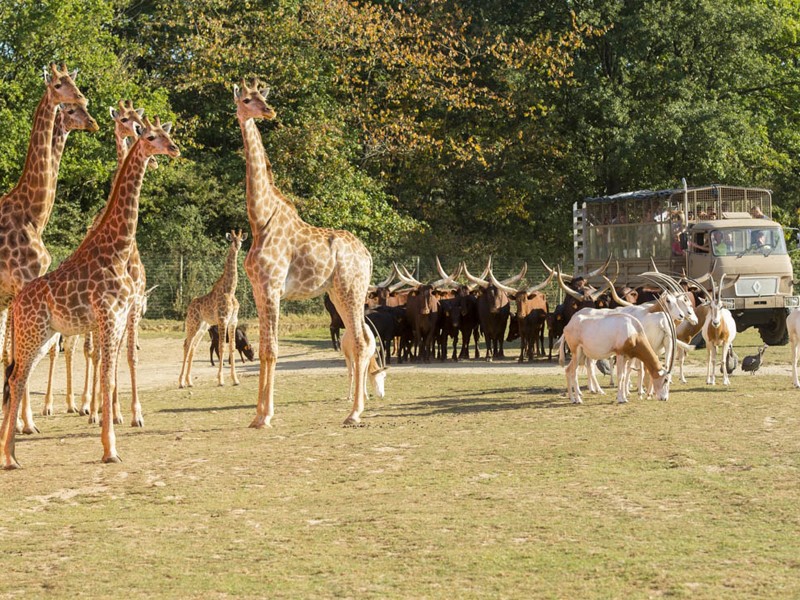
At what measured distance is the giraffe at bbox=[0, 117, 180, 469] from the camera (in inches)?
442

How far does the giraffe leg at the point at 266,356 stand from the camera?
541 inches

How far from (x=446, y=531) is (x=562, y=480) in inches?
82.2

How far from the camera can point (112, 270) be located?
11.7 metres

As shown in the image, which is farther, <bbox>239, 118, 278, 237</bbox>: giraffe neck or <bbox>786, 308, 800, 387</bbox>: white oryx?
<bbox>786, 308, 800, 387</bbox>: white oryx

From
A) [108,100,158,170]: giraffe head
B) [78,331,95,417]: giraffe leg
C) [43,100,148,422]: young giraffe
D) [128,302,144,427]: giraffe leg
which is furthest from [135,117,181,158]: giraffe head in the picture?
[78,331,95,417]: giraffe leg

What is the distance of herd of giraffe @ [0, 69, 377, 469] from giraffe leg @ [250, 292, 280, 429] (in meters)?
0.01

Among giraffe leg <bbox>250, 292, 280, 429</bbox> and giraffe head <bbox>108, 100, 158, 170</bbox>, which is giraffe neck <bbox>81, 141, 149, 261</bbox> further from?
giraffe head <bbox>108, 100, 158, 170</bbox>

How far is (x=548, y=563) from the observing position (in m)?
7.44

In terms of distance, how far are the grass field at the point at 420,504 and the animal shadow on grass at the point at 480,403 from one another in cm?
11

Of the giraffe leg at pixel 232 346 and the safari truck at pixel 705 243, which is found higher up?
the safari truck at pixel 705 243

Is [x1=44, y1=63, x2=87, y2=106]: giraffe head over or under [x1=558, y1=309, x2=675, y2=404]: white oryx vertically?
over

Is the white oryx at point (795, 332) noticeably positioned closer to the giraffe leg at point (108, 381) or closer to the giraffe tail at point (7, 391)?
the giraffe leg at point (108, 381)

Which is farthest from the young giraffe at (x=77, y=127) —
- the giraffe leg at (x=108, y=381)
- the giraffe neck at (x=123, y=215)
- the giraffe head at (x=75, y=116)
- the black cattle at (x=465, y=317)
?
the black cattle at (x=465, y=317)

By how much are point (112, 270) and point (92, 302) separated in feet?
1.27
